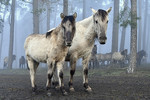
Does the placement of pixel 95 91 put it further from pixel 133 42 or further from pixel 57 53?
pixel 133 42

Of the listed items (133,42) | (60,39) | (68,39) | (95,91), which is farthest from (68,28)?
(133,42)

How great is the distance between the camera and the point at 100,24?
269 inches

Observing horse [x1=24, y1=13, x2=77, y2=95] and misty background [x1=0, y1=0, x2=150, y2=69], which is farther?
misty background [x1=0, y1=0, x2=150, y2=69]

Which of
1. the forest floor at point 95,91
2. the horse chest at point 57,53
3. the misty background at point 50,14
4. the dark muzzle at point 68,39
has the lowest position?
the forest floor at point 95,91

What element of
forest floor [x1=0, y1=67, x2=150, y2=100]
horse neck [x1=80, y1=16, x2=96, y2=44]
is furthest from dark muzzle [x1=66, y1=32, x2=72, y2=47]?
forest floor [x1=0, y1=67, x2=150, y2=100]

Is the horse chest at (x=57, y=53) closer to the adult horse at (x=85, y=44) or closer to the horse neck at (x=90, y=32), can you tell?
the adult horse at (x=85, y=44)

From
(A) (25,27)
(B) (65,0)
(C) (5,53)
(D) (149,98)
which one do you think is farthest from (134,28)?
(C) (5,53)

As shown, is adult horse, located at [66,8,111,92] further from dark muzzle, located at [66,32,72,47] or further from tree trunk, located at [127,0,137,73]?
tree trunk, located at [127,0,137,73]

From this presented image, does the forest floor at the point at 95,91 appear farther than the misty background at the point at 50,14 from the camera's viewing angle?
No

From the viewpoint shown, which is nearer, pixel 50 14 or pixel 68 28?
pixel 68 28

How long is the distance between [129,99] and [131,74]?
27.4 ft

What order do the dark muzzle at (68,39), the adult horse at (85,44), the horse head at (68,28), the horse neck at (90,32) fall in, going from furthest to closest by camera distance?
the horse neck at (90,32) < the adult horse at (85,44) < the horse head at (68,28) < the dark muzzle at (68,39)

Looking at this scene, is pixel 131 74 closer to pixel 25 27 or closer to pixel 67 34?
pixel 67 34

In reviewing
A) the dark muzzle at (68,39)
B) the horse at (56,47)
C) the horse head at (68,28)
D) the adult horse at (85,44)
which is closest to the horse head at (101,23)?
the adult horse at (85,44)
